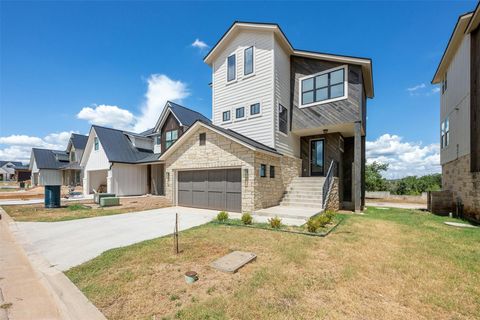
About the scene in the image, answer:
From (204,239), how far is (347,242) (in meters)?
4.11

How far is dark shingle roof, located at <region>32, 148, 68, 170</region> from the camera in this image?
3108 cm

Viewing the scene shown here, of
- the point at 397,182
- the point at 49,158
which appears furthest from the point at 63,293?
the point at 49,158

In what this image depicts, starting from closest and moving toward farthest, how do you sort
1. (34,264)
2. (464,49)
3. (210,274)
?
(210,274), (34,264), (464,49)

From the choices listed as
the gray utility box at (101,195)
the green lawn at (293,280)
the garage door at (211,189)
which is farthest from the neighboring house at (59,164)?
the green lawn at (293,280)

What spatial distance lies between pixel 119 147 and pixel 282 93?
17.2m

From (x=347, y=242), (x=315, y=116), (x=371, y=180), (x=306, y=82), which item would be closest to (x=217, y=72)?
(x=306, y=82)

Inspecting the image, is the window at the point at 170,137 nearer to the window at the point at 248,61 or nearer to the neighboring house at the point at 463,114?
the window at the point at 248,61

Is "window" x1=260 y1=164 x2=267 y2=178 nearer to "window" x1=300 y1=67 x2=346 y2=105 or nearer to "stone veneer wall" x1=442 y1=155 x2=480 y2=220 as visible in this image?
"window" x1=300 y1=67 x2=346 y2=105

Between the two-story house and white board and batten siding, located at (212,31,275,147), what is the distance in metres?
0.06

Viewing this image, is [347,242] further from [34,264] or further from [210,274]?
[34,264]

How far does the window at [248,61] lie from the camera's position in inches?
542

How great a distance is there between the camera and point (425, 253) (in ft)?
17.6

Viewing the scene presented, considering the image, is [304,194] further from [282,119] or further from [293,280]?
[293,280]

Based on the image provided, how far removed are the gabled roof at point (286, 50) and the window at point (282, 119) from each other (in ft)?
12.3
